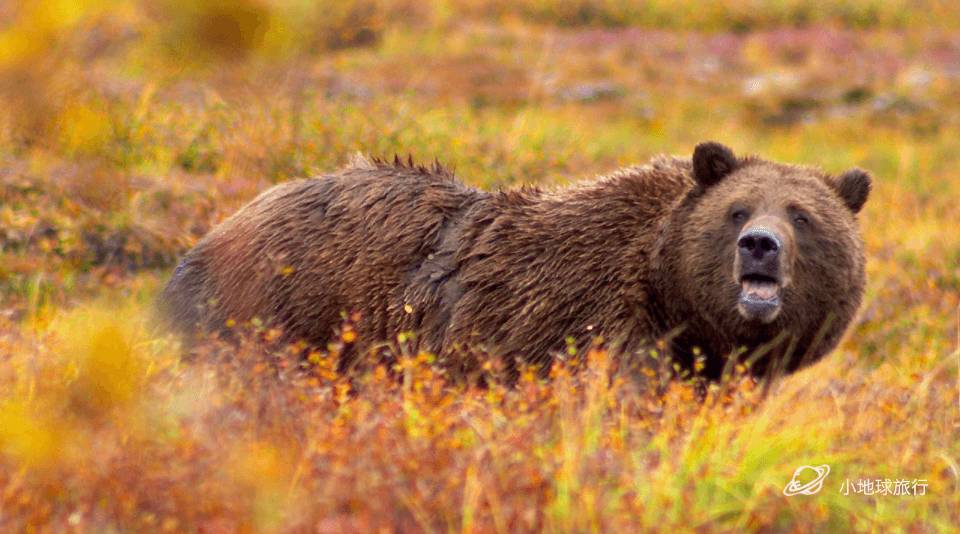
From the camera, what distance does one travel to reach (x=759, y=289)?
5422 mm

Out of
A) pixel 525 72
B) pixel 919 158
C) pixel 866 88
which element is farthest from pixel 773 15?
pixel 919 158

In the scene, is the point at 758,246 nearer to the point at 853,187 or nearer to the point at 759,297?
the point at 759,297

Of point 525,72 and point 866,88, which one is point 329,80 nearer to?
point 525,72

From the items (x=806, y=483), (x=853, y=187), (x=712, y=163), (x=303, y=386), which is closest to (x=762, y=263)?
(x=712, y=163)

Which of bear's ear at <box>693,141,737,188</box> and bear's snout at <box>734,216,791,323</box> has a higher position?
bear's ear at <box>693,141,737,188</box>

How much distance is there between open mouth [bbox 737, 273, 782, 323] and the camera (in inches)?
211

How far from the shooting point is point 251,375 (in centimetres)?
470

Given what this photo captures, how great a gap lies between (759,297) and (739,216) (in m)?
0.44

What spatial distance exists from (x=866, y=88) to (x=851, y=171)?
19.2 m

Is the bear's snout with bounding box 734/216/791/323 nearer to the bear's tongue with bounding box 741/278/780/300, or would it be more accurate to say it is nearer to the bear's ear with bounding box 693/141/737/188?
the bear's tongue with bounding box 741/278/780/300

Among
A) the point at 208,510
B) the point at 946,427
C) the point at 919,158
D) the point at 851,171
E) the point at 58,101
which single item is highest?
the point at 58,101

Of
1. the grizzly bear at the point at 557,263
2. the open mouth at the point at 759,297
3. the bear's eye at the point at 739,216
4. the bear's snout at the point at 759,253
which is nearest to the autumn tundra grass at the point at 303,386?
the grizzly bear at the point at 557,263

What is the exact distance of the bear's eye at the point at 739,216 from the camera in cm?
563

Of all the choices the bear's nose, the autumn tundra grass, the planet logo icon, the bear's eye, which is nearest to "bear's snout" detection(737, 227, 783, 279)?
the bear's nose
